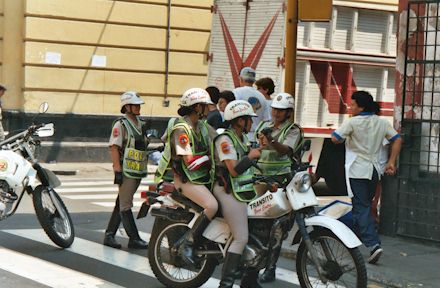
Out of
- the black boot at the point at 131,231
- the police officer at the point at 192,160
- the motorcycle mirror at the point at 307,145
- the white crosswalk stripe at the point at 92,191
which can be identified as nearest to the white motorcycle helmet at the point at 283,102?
the motorcycle mirror at the point at 307,145

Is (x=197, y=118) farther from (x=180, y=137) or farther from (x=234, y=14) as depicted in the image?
(x=234, y=14)

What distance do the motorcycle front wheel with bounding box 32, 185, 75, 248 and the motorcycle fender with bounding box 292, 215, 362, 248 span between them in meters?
3.15

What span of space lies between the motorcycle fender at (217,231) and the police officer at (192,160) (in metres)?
0.05

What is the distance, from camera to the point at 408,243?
416 inches

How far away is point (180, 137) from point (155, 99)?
44.1 ft

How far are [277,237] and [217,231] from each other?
0.50 m

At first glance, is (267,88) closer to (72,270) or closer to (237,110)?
(72,270)

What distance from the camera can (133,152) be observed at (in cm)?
998

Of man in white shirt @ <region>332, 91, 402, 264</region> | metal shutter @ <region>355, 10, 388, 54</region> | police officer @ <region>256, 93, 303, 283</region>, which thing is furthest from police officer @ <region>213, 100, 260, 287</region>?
metal shutter @ <region>355, 10, 388, 54</region>

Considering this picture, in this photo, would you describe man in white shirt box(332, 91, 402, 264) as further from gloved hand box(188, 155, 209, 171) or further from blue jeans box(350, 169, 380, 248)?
gloved hand box(188, 155, 209, 171)

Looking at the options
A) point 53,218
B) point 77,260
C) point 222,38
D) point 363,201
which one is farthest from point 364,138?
point 222,38

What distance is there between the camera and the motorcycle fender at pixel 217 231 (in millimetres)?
7750

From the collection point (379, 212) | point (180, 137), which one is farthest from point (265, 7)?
point (180, 137)

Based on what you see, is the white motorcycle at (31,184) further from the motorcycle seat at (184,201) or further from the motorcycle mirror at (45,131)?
the motorcycle seat at (184,201)
